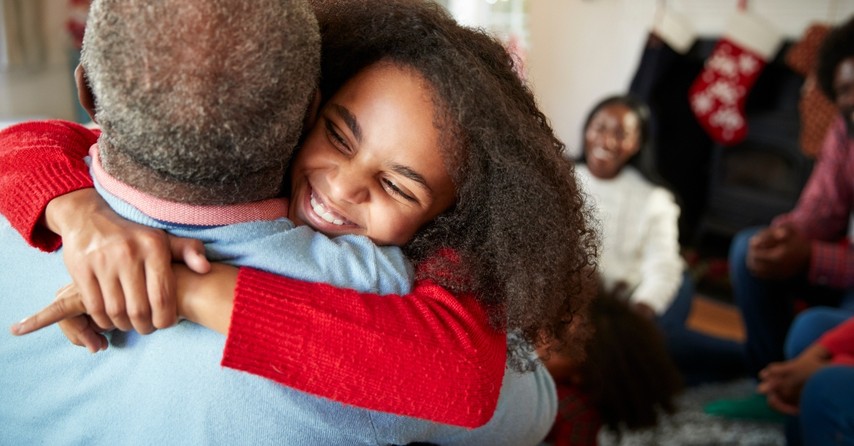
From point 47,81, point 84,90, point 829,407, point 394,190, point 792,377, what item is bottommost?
point 47,81

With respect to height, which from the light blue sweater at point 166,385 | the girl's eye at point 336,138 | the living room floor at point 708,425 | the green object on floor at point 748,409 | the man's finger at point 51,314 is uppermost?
the girl's eye at point 336,138

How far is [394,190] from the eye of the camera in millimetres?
878

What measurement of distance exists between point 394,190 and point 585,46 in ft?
12.6

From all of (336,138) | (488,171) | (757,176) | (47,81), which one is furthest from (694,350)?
(47,81)

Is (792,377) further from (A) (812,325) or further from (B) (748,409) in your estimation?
(B) (748,409)

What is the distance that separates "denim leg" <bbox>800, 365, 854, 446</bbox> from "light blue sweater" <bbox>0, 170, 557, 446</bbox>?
1150 mm

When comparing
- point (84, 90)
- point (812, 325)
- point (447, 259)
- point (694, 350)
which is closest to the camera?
point (84, 90)

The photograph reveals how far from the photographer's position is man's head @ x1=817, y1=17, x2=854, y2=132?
2.25 metres

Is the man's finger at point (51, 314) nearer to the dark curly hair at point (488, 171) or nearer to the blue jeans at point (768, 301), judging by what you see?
the dark curly hair at point (488, 171)

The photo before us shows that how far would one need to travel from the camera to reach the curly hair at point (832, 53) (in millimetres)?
2484

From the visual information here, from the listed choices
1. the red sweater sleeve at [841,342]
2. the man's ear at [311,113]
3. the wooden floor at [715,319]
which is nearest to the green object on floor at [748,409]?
the red sweater sleeve at [841,342]

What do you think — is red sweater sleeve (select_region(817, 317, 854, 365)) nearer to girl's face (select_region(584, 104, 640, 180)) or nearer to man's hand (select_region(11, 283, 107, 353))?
girl's face (select_region(584, 104, 640, 180))

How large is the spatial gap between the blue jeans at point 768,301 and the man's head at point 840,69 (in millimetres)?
529

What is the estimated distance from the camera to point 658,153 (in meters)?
4.10
